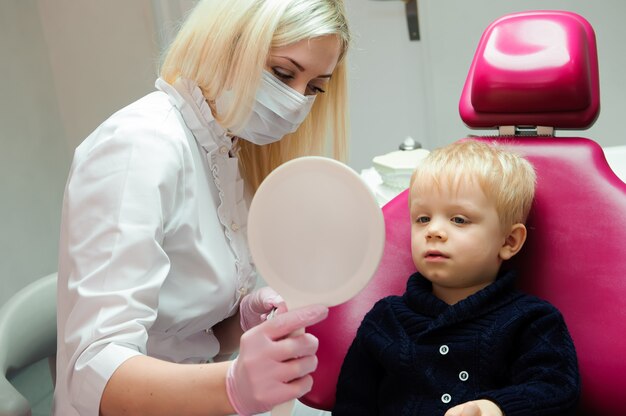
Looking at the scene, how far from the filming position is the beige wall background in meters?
2.35

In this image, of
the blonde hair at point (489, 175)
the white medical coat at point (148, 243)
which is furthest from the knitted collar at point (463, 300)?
the white medical coat at point (148, 243)

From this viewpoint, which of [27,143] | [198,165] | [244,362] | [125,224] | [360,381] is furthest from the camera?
[27,143]

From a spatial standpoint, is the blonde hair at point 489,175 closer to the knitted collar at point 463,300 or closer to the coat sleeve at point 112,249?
the knitted collar at point 463,300

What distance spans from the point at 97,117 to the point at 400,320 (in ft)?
5.88

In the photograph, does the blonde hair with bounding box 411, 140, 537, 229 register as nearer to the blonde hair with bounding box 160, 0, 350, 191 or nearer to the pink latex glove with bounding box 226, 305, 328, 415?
the blonde hair with bounding box 160, 0, 350, 191

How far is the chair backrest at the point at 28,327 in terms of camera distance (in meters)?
1.60

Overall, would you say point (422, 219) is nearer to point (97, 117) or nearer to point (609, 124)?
point (609, 124)

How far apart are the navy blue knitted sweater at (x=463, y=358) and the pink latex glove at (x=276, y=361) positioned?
30 centimetres

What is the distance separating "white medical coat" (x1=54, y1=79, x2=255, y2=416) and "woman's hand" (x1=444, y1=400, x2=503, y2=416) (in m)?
0.47

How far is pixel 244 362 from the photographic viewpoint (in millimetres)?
944

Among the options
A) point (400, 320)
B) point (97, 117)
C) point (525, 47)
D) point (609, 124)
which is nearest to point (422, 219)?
point (400, 320)

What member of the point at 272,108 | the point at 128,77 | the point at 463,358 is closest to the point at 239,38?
the point at 272,108

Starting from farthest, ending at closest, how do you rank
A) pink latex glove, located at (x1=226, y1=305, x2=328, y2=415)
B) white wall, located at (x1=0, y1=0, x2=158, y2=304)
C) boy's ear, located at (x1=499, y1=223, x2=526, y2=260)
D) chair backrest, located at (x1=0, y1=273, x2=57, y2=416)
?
white wall, located at (x1=0, y1=0, x2=158, y2=304) → chair backrest, located at (x1=0, y1=273, x2=57, y2=416) → boy's ear, located at (x1=499, y1=223, x2=526, y2=260) → pink latex glove, located at (x1=226, y1=305, x2=328, y2=415)

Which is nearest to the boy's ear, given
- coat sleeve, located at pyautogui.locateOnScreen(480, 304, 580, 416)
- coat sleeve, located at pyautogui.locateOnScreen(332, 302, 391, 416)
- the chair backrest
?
coat sleeve, located at pyautogui.locateOnScreen(480, 304, 580, 416)
